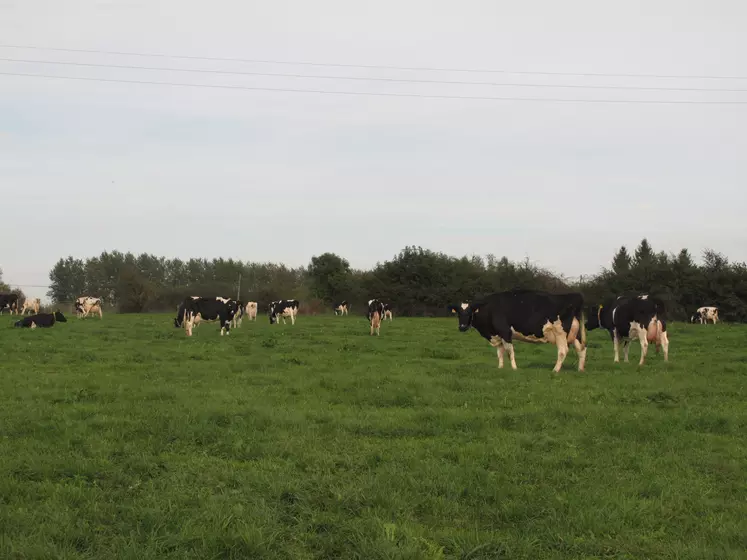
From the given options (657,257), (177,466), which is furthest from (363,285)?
(177,466)

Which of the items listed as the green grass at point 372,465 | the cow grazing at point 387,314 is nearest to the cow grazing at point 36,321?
the green grass at point 372,465

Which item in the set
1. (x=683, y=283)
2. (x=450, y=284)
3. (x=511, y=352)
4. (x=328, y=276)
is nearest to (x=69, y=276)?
(x=328, y=276)

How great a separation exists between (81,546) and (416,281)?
68776 millimetres

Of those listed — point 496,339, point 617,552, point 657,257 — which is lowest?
point 617,552

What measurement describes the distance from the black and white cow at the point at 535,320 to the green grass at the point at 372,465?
7.04 feet

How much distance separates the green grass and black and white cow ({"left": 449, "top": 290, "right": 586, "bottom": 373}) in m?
2.15

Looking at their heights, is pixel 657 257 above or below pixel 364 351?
above

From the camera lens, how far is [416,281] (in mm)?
73875

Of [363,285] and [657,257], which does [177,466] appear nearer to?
[657,257]

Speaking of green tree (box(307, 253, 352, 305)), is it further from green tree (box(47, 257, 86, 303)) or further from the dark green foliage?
green tree (box(47, 257, 86, 303))

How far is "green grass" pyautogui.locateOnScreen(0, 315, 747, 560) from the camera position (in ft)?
18.3

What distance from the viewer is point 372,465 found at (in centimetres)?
795

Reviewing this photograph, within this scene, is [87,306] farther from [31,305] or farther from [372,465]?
[372,465]

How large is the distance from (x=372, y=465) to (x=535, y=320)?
11.0 meters
